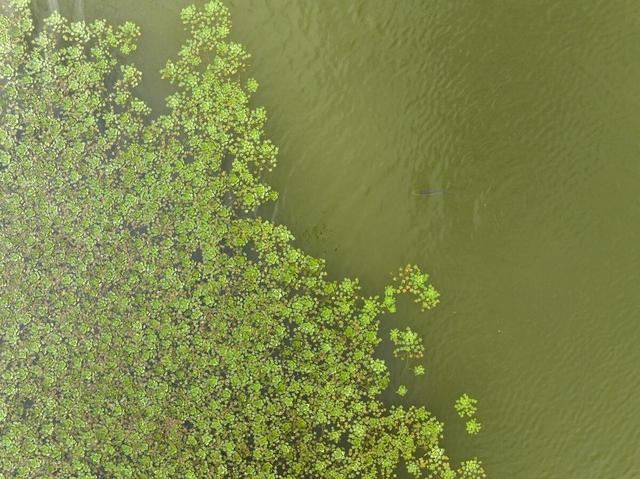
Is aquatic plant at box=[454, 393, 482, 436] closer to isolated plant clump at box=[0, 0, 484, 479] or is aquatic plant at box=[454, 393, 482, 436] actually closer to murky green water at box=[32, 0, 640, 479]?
murky green water at box=[32, 0, 640, 479]

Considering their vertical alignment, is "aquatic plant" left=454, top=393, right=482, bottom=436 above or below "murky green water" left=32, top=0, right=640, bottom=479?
below

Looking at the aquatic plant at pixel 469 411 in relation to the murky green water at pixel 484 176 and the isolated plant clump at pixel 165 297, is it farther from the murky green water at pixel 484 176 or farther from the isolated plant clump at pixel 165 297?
the isolated plant clump at pixel 165 297

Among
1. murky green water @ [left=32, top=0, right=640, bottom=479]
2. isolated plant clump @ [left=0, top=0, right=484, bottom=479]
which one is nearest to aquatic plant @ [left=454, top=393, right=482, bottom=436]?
murky green water @ [left=32, top=0, right=640, bottom=479]

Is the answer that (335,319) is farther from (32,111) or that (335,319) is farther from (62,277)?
(32,111)

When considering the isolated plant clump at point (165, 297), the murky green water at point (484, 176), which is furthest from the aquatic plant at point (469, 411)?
the isolated plant clump at point (165, 297)

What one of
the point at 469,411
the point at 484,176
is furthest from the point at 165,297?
the point at 484,176
